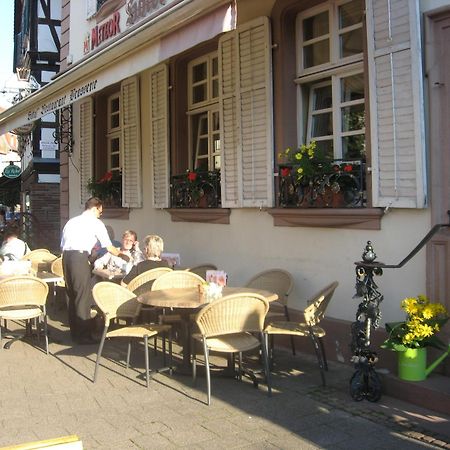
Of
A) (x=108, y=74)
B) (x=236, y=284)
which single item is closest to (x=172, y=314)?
(x=236, y=284)

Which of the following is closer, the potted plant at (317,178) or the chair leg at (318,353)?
the chair leg at (318,353)

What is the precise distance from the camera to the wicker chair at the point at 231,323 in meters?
A: 4.57

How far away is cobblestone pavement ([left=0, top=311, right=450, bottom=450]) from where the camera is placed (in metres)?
3.83

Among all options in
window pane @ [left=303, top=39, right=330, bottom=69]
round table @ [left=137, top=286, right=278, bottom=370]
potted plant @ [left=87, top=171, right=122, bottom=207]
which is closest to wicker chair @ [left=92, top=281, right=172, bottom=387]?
Result: round table @ [left=137, top=286, right=278, bottom=370]

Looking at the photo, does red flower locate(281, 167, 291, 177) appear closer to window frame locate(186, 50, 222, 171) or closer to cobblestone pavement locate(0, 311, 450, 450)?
window frame locate(186, 50, 222, 171)

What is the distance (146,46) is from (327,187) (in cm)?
241

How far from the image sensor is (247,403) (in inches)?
179

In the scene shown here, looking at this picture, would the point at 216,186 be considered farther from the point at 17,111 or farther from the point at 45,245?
the point at 45,245

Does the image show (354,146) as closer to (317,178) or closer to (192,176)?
(317,178)

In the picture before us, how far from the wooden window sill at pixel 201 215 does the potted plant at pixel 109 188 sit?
2.01 metres

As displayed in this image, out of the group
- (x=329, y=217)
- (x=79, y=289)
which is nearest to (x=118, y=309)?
(x=79, y=289)

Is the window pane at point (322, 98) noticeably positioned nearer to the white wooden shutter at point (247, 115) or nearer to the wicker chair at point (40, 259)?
A: the white wooden shutter at point (247, 115)

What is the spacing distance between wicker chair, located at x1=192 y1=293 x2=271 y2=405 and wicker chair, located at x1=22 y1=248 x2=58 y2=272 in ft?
15.7

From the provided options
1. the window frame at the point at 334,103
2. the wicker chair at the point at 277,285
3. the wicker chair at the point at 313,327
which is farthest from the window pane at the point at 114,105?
the wicker chair at the point at 313,327
